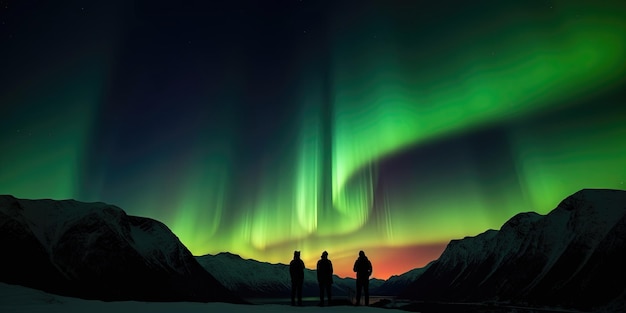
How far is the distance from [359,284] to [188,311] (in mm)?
16380

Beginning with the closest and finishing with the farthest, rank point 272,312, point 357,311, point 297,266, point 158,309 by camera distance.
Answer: point 158,309
point 272,312
point 357,311
point 297,266

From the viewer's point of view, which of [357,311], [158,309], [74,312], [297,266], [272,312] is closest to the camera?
[74,312]

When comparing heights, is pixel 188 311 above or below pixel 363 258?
below

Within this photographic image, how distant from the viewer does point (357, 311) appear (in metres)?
16.4

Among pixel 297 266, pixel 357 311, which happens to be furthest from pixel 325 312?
pixel 297 266

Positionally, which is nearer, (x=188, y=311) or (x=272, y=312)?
(x=188, y=311)

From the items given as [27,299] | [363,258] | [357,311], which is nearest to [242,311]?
[357,311]

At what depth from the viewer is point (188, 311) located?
13.2 metres

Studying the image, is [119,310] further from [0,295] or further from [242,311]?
[0,295]

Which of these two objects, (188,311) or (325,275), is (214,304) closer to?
(188,311)

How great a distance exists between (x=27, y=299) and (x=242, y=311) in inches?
350

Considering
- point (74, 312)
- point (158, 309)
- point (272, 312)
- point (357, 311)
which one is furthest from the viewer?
point (357, 311)

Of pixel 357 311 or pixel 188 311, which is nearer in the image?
pixel 188 311

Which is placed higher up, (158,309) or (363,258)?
(363,258)
